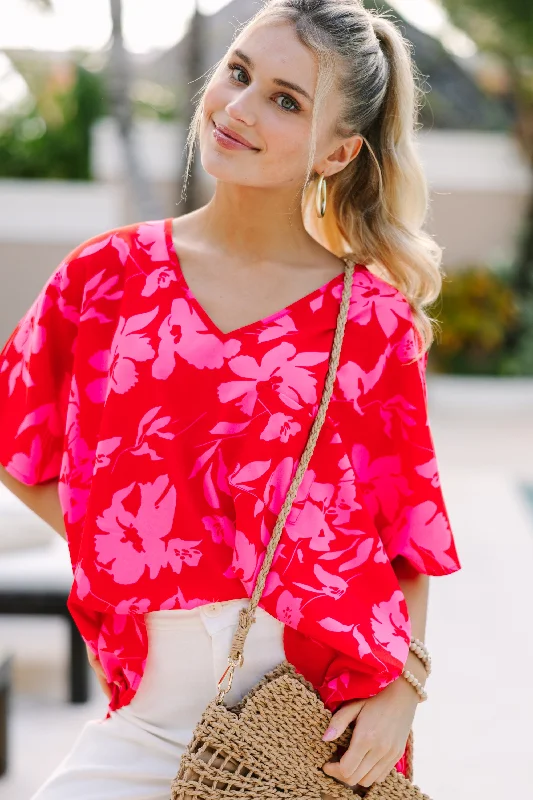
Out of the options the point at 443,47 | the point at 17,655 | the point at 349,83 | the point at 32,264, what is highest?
the point at 349,83

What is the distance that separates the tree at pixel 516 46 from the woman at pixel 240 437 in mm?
11391

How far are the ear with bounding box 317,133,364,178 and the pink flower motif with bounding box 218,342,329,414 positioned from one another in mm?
368

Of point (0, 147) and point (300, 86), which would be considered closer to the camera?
point (300, 86)

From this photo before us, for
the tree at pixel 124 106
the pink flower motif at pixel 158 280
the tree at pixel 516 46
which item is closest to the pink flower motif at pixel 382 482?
the pink flower motif at pixel 158 280

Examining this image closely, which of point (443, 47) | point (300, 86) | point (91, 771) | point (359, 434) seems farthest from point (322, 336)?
point (443, 47)

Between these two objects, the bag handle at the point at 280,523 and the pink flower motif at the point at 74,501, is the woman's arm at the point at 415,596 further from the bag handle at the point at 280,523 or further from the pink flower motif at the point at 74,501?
the pink flower motif at the point at 74,501

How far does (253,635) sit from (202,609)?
0.09 meters

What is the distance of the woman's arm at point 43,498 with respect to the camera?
1918 millimetres

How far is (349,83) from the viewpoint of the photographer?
1.87 metres

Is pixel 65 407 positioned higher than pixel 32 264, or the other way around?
pixel 65 407

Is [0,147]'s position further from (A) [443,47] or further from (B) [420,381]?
(B) [420,381]

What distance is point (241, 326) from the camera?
1.80 metres

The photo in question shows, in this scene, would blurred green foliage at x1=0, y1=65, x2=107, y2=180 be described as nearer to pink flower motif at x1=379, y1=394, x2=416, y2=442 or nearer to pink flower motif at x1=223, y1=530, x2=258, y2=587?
pink flower motif at x1=379, y1=394, x2=416, y2=442

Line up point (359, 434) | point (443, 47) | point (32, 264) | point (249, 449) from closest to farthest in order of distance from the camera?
point (249, 449)
point (359, 434)
point (32, 264)
point (443, 47)
